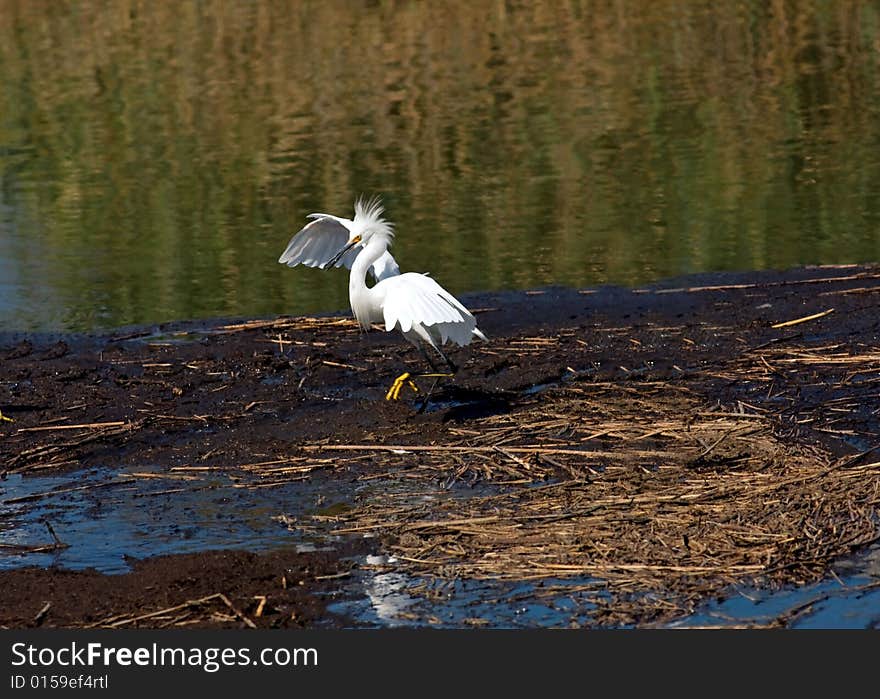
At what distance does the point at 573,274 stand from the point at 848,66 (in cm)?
1282

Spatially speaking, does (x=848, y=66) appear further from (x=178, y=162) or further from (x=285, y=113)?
(x=178, y=162)

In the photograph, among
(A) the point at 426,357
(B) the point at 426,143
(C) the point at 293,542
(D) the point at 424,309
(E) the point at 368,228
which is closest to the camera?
(C) the point at 293,542

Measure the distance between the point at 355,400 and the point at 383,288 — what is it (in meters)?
0.68

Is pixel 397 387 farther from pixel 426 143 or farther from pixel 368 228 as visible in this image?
pixel 426 143

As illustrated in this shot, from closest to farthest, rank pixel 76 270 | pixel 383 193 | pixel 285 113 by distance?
pixel 76 270 < pixel 383 193 < pixel 285 113

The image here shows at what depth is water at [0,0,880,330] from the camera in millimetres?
12719

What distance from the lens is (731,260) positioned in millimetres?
12367

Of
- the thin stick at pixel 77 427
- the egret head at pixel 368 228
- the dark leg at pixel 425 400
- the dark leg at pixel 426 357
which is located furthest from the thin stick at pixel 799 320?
the thin stick at pixel 77 427

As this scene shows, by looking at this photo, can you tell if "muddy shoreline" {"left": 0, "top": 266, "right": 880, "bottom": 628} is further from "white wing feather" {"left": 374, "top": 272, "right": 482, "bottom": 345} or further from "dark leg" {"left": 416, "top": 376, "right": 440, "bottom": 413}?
"white wing feather" {"left": 374, "top": 272, "right": 482, "bottom": 345}

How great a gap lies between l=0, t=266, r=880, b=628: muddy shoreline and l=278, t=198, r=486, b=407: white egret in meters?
0.38

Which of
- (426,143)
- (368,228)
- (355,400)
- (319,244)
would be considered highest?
(368,228)

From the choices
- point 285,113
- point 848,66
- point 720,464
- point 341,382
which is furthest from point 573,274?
point 848,66

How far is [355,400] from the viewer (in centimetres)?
862

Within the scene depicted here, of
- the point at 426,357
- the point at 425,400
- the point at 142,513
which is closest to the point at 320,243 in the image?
the point at 426,357
